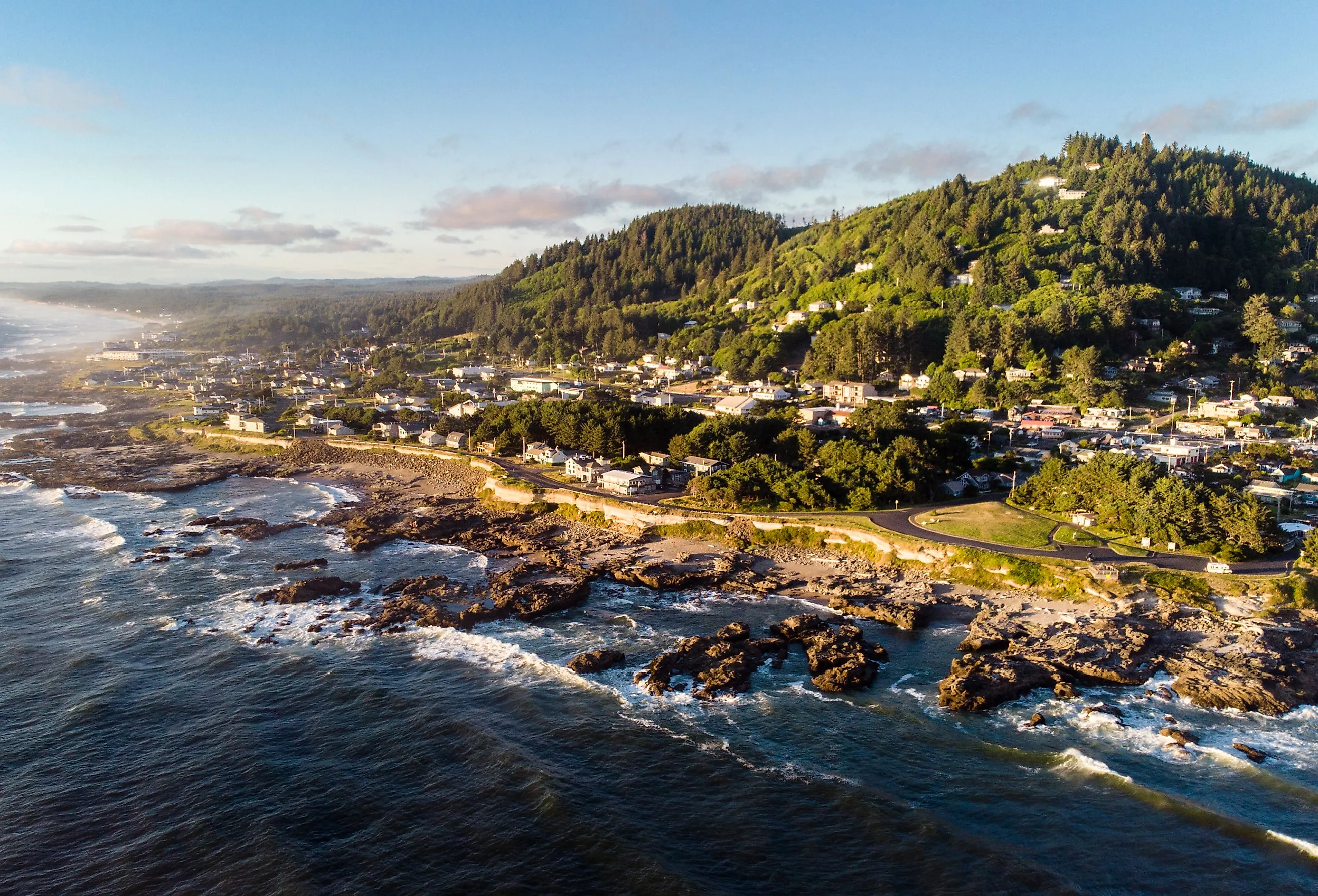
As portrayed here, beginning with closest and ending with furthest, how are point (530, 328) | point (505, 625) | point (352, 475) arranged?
point (505, 625) → point (352, 475) → point (530, 328)

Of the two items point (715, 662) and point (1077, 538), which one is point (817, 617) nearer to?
point (715, 662)

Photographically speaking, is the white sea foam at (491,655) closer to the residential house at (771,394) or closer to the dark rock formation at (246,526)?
the dark rock formation at (246,526)

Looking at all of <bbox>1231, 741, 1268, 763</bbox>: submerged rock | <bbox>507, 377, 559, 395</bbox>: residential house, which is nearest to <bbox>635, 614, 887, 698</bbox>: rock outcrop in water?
<bbox>1231, 741, 1268, 763</bbox>: submerged rock

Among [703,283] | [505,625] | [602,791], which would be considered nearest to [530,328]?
[703,283]

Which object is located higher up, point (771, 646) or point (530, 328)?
point (530, 328)

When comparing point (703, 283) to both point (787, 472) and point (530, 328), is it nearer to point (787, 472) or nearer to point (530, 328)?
point (530, 328)

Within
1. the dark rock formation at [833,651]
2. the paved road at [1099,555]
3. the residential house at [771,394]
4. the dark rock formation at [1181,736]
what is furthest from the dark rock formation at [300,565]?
the residential house at [771,394]
